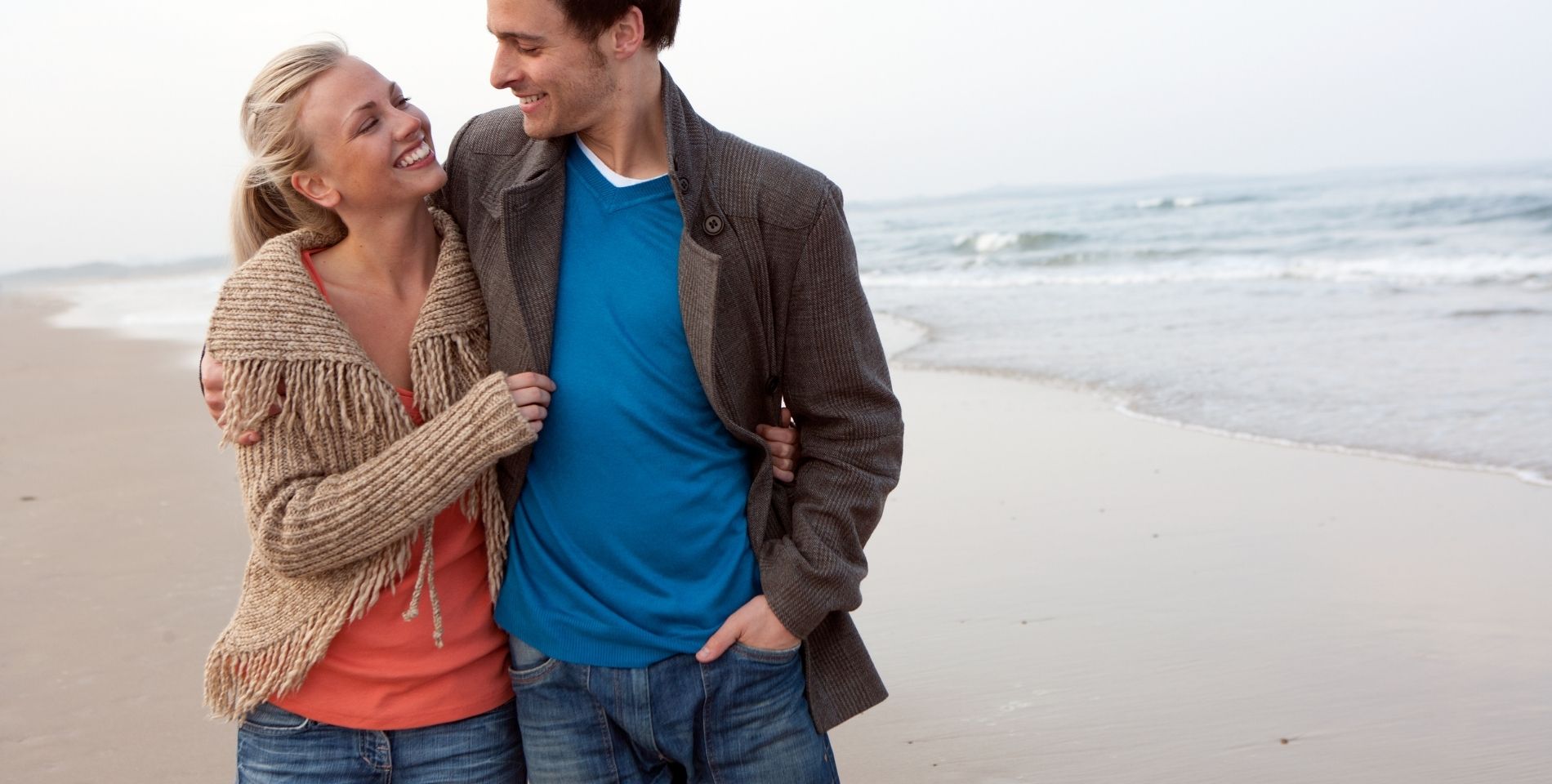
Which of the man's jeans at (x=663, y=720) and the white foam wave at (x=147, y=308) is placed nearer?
the man's jeans at (x=663, y=720)

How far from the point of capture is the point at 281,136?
2121 millimetres

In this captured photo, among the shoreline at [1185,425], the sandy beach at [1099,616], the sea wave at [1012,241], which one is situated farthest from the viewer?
the sea wave at [1012,241]

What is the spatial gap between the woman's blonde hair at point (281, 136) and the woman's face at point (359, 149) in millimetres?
17

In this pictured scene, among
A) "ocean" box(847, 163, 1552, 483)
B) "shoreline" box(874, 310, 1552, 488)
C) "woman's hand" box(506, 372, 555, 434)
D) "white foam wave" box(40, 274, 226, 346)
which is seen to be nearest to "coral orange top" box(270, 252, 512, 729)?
"woman's hand" box(506, 372, 555, 434)

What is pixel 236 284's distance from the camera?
2.03m

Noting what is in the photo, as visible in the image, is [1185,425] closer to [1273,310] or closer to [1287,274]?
[1273,310]

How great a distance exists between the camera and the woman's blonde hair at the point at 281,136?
2119mm

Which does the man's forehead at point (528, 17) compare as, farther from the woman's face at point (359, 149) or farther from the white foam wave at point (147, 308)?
the white foam wave at point (147, 308)

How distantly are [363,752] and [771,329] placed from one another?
3.06 ft

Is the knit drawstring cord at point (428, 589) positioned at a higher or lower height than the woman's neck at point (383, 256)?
lower

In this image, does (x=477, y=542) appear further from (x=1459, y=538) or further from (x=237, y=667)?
(x=1459, y=538)

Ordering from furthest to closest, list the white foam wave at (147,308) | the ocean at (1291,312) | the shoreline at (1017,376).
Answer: the white foam wave at (147,308), the ocean at (1291,312), the shoreline at (1017,376)

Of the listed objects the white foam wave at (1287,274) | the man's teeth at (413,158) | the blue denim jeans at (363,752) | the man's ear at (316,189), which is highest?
the man's teeth at (413,158)

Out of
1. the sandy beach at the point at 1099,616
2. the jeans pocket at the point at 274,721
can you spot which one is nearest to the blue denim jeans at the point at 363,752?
the jeans pocket at the point at 274,721
